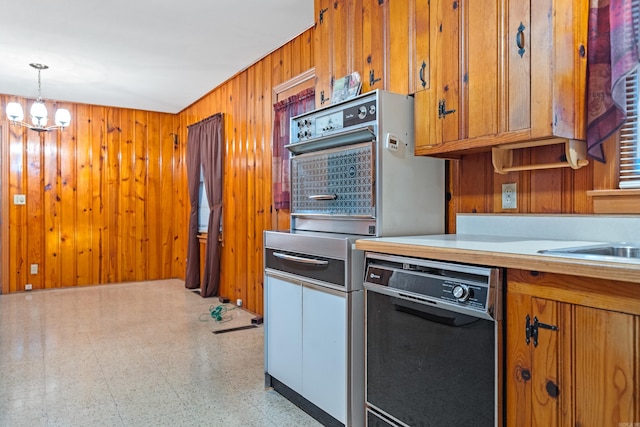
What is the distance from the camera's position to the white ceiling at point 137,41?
117 inches

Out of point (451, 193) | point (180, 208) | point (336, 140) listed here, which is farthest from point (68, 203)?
point (451, 193)

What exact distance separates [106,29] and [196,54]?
0.78m

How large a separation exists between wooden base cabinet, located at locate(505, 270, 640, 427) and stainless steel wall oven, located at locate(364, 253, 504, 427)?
56 mm

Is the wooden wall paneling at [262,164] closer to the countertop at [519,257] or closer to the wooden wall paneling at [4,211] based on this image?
the countertop at [519,257]

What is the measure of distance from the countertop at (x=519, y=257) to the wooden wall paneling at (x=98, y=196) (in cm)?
506

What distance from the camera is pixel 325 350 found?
6.57ft

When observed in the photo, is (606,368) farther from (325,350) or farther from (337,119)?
(337,119)

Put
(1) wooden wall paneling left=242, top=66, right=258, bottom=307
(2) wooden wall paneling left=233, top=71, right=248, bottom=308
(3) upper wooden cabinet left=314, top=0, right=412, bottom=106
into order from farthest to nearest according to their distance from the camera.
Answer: (2) wooden wall paneling left=233, top=71, right=248, bottom=308 < (1) wooden wall paneling left=242, top=66, right=258, bottom=307 < (3) upper wooden cabinet left=314, top=0, right=412, bottom=106

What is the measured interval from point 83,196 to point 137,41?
9.64ft

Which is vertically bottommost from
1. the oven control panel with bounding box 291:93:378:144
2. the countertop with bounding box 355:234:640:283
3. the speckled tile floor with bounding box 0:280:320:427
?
the speckled tile floor with bounding box 0:280:320:427

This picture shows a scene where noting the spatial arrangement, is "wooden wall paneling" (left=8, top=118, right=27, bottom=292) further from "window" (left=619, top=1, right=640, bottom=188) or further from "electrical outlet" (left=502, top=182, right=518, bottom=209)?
"window" (left=619, top=1, right=640, bottom=188)

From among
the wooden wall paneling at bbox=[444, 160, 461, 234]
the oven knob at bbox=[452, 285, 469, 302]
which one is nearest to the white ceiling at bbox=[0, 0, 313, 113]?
the wooden wall paneling at bbox=[444, 160, 461, 234]

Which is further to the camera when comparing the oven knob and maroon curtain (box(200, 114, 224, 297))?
maroon curtain (box(200, 114, 224, 297))

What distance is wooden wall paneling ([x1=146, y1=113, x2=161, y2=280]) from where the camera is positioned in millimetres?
6156
